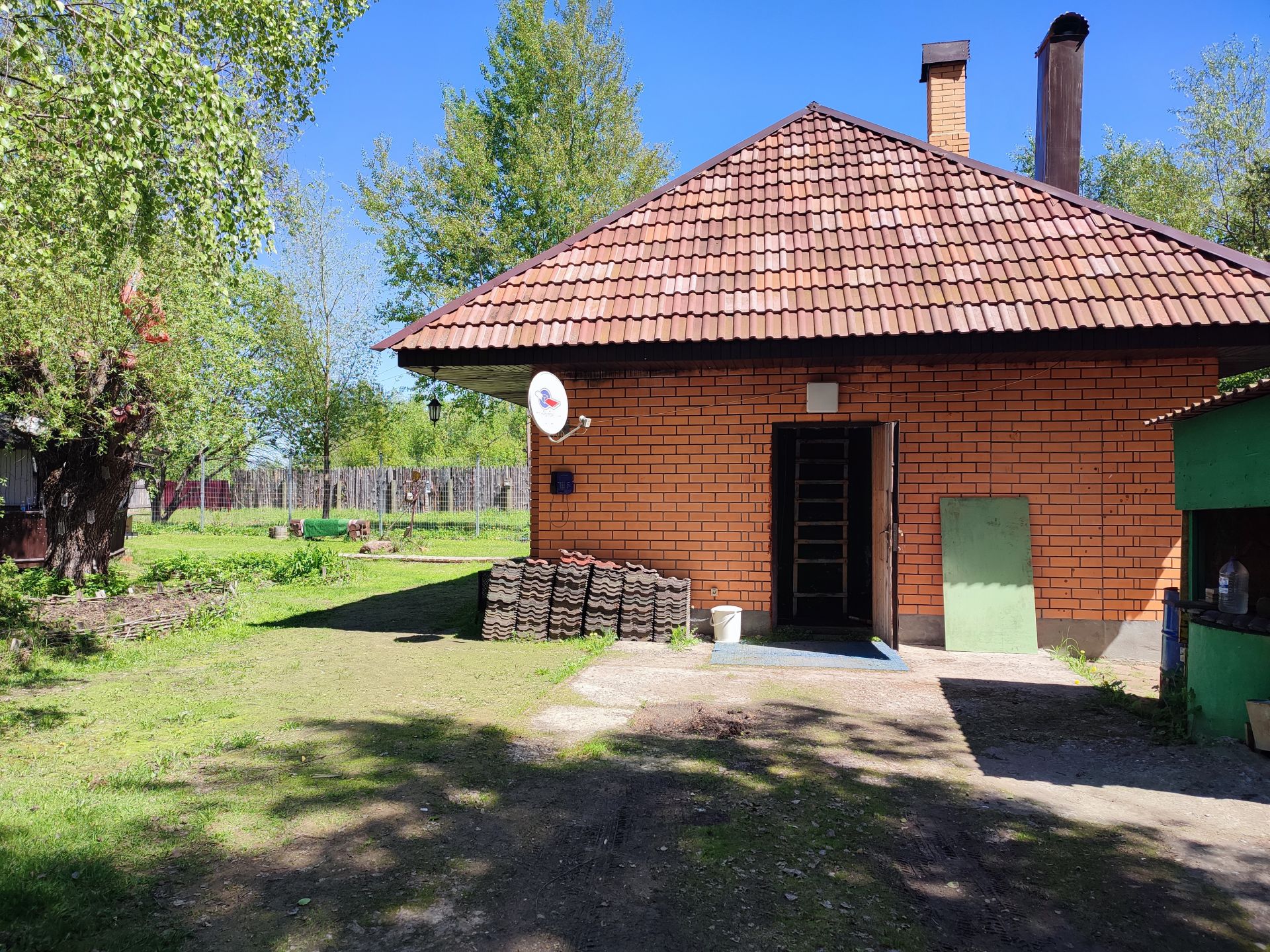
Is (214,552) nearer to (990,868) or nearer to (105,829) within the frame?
(105,829)

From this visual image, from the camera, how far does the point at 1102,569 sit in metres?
7.66

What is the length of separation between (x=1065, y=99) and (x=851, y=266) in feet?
14.6

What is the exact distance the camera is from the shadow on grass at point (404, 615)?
30.4ft

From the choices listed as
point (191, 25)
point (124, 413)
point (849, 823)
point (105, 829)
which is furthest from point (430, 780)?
point (124, 413)

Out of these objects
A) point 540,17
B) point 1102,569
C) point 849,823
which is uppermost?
point 540,17

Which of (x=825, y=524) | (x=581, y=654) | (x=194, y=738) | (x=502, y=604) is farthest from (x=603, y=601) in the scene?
(x=194, y=738)

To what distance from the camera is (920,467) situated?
8.02 m

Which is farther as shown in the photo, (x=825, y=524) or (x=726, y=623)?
(x=825, y=524)

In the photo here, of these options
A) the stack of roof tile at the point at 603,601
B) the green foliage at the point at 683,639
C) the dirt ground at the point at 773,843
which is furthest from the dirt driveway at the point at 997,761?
the stack of roof tile at the point at 603,601

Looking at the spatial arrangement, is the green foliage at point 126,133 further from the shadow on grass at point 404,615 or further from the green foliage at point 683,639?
the green foliage at point 683,639

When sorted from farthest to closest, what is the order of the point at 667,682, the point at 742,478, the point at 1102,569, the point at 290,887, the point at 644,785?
the point at 742,478
the point at 1102,569
the point at 667,682
the point at 644,785
the point at 290,887

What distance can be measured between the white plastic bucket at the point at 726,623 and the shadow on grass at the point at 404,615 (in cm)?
262

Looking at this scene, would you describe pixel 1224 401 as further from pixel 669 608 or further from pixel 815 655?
pixel 669 608

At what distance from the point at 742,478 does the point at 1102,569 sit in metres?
3.58
